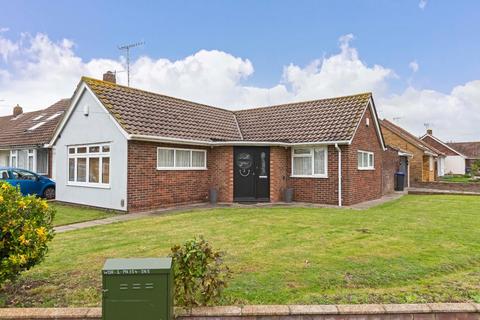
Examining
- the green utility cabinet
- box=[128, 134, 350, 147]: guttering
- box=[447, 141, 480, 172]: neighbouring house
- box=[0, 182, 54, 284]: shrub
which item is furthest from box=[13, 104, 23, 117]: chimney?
box=[447, 141, 480, 172]: neighbouring house

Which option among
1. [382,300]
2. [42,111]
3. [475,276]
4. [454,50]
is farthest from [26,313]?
[42,111]

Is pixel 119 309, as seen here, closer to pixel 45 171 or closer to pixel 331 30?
pixel 331 30

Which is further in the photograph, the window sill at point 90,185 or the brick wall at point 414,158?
the brick wall at point 414,158

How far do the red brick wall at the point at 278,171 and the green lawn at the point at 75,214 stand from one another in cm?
689

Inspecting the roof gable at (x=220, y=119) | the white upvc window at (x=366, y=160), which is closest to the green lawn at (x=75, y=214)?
the roof gable at (x=220, y=119)

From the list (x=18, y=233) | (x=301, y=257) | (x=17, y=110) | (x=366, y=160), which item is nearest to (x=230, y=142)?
(x=366, y=160)

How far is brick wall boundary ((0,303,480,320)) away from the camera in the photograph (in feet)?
11.5

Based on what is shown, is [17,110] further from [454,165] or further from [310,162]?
[454,165]

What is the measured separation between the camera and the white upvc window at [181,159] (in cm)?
1330

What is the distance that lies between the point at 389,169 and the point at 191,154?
14.3m

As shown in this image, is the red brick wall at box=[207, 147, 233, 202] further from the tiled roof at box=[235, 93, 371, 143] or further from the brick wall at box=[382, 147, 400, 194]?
the brick wall at box=[382, 147, 400, 194]

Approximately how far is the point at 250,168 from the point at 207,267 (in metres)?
11.1

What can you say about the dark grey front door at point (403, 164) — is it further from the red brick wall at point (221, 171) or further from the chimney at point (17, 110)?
the chimney at point (17, 110)

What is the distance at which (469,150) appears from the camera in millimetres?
58156
